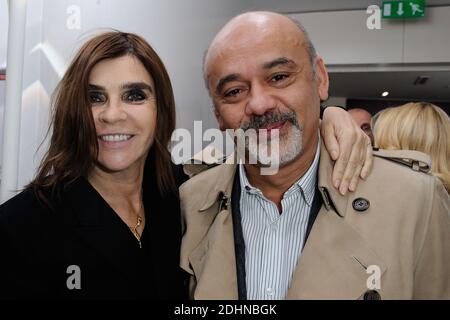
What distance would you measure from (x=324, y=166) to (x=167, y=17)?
1.31m

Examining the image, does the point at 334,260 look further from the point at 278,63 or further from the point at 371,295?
the point at 278,63

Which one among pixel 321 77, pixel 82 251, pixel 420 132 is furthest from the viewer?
pixel 420 132

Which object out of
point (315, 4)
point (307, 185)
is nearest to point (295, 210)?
point (307, 185)

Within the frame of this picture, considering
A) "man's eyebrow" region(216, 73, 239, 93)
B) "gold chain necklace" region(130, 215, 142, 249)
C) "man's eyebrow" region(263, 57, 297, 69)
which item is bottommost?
"gold chain necklace" region(130, 215, 142, 249)

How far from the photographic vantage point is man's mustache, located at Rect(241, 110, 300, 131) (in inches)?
39.6

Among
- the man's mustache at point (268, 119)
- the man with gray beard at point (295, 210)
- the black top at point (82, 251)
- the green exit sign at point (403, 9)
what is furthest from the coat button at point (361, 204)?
the green exit sign at point (403, 9)

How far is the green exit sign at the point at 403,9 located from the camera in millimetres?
3154

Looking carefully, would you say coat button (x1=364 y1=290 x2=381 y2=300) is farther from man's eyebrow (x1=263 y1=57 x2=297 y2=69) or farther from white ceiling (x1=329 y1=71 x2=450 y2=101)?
white ceiling (x1=329 y1=71 x2=450 y2=101)

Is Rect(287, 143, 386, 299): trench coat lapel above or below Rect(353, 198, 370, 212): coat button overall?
below

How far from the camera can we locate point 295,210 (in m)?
1.06

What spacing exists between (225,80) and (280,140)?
21 cm

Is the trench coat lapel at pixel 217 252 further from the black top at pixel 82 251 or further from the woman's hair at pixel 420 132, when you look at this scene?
the woman's hair at pixel 420 132

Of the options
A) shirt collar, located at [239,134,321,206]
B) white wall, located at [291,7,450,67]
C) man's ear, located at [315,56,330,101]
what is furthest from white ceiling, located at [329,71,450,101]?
shirt collar, located at [239,134,321,206]

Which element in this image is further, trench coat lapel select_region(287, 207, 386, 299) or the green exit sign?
the green exit sign
